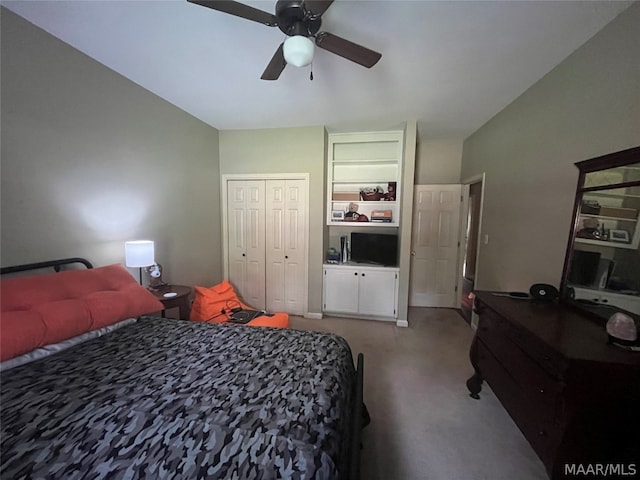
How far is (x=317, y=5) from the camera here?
4.08 feet

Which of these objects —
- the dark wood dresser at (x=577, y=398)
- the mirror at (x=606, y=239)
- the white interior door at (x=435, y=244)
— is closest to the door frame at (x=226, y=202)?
the white interior door at (x=435, y=244)

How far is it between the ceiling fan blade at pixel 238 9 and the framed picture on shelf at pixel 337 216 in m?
2.46

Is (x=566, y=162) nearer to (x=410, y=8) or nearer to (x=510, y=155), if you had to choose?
(x=510, y=155)

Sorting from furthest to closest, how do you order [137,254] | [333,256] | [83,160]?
[333,256], [137,254], [83,160]

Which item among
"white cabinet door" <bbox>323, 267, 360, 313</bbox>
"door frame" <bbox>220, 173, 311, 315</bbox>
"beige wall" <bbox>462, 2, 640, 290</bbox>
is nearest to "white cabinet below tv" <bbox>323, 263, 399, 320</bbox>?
"white cabinet door" <bbox>323, 267, 360, 313</bbox>

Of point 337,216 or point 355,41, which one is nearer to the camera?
point 355,41

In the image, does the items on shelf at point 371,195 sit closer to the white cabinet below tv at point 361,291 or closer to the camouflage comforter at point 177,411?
the white cabinet below tv at point 361,291

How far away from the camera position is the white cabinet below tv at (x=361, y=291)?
338 cm

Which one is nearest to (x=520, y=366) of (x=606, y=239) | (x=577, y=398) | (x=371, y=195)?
(x=577, y=398)

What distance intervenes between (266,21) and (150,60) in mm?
1322

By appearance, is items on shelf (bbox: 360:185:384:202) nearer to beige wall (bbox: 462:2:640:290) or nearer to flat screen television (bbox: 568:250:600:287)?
beige wall (bbox: 462:2:640:290)

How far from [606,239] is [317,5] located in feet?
7.18

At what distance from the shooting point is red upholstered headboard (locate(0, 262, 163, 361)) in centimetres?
117

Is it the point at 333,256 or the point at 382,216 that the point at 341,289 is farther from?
the point at 382,216
